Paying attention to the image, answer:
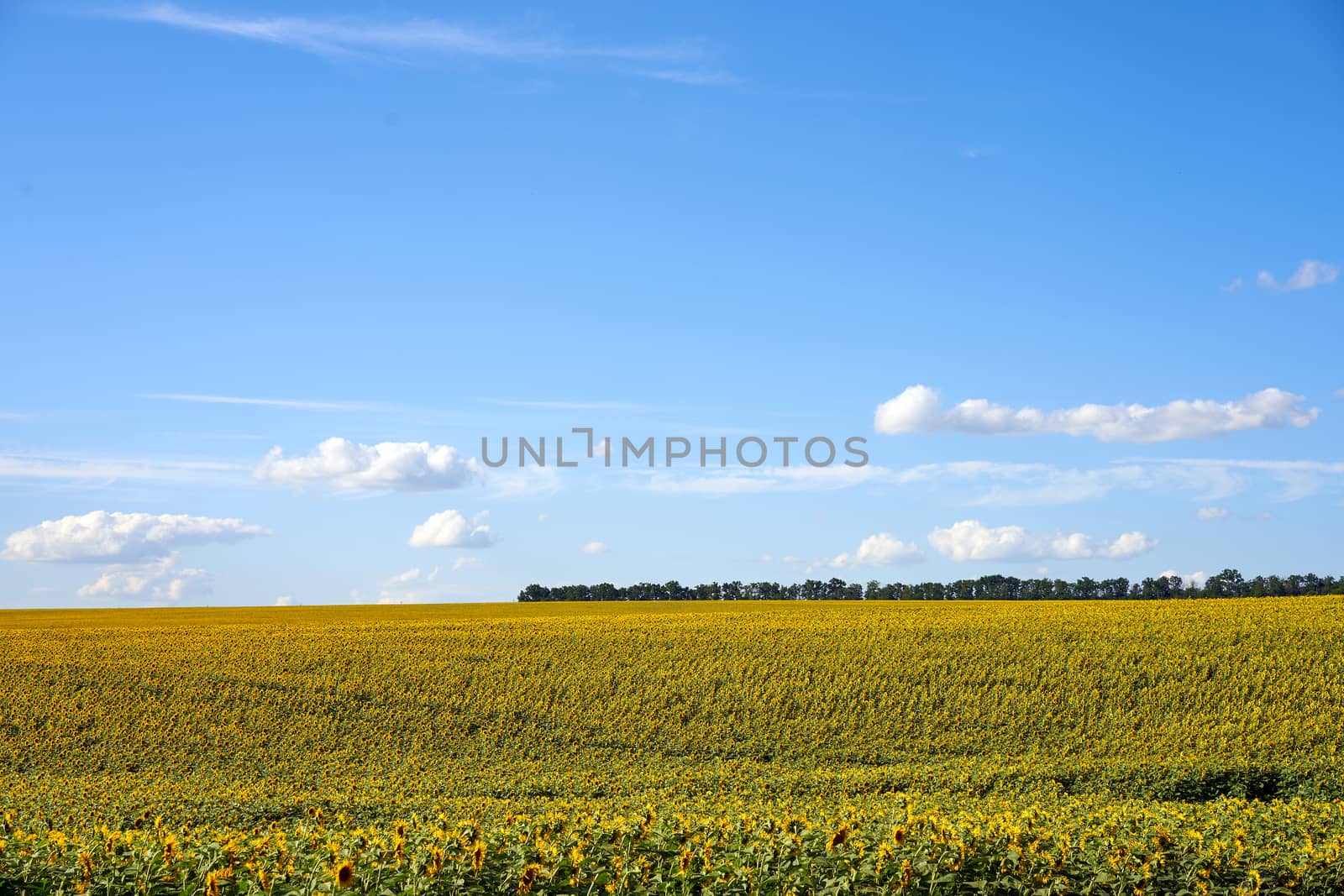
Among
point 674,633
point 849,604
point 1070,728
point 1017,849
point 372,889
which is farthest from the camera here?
point 849,604

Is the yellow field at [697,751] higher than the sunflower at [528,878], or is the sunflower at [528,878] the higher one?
the sunflower at [528,878]

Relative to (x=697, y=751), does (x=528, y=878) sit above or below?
above

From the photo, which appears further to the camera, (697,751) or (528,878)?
(697,751)

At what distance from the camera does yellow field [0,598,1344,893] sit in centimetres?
799

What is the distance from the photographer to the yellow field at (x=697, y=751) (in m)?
7.99

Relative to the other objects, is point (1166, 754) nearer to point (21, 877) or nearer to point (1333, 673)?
point (1333, 673)

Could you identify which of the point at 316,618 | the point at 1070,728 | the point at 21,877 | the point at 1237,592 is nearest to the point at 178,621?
the point at 316,618

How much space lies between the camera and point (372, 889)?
23.5ft

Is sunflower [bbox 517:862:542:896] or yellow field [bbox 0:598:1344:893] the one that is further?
yellow field [bbox 0:598:1344:893]

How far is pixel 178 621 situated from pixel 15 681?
72.7 ft

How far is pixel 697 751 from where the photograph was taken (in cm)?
2350

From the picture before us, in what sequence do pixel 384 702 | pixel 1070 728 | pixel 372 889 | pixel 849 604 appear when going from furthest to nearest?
1. pixel 849 604
2. pixel 384 702
3. pixel 1070 728
4. pixel 372 889

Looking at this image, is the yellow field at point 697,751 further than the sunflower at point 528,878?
Yes

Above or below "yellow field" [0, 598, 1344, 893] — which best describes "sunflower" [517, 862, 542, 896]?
above
